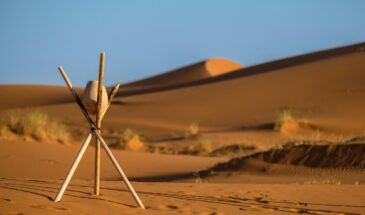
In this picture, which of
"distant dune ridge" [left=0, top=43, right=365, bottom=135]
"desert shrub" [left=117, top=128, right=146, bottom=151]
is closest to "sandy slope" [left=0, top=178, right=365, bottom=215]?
"desert shrub" [left=117, top=128, right=146, bottom=151]

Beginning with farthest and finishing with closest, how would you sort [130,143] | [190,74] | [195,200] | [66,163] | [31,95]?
[190,74]
[31,95]
[130,143]
[66,163]
[195,200]

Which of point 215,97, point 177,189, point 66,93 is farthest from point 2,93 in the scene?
point 177,189

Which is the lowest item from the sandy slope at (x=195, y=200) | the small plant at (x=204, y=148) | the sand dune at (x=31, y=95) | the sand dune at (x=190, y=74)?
the sandy slope at (x=195, y=200)

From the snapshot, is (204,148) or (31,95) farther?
(31,95)

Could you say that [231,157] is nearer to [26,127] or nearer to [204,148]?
[204,148]

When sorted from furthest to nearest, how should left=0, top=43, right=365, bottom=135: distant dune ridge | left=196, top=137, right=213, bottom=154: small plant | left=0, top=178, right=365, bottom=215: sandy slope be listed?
left=0, top=43, right=365, bottom=135: distant dune ridge → left=196, top=137, right=213, bottom=154: small plant → left=0, top=178, right=365, bottom=215: sandy slope

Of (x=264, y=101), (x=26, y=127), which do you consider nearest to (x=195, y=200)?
(x=26, y=127)

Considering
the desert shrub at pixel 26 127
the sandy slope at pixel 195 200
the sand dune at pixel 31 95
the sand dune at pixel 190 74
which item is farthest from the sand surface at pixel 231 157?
the sand dune at pixel 190 74

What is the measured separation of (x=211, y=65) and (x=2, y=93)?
1789 inches

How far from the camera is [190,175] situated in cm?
1480

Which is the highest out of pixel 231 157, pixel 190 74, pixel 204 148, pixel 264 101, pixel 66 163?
pixel 190 74

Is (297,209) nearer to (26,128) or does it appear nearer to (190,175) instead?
(190,175)

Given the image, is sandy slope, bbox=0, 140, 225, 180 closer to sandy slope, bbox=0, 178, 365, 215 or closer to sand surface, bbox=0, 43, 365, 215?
sand surface, bbox=0, 43, 365, 215

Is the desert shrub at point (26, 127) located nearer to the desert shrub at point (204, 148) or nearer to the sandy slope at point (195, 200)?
the desert shrub at point (204, 148)
